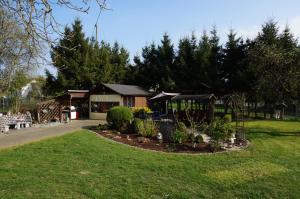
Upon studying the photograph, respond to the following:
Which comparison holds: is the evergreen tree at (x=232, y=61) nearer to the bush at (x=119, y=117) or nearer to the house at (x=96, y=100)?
the house at (x=96, y=100)

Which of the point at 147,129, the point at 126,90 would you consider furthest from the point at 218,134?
the point at 126,90

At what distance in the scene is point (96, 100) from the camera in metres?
29.6

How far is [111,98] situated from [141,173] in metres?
20.7

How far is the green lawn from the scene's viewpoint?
6.62 meters

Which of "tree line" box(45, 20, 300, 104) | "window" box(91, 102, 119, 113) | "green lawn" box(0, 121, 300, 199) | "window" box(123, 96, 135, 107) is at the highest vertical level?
"tree line" box(45, 20, 300, 104)

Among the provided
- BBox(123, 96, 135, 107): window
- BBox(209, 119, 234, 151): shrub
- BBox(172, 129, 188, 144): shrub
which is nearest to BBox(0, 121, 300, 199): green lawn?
BBox(209, 119, 234, 151): shrub

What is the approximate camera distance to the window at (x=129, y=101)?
28.2 m

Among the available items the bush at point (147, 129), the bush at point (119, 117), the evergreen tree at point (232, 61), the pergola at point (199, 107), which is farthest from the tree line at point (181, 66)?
the bush at point (147, 129)

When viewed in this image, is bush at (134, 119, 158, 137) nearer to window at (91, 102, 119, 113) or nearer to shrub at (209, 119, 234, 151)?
shrub at (209, 119, 234, 151)

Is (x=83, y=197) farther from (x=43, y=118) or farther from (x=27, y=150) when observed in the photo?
(x=43, y=118)

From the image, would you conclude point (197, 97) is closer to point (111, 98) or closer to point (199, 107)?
point (199, 107)

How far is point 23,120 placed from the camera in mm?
20781

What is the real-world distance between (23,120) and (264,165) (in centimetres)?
1663

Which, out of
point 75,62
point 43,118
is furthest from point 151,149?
point 75,62
